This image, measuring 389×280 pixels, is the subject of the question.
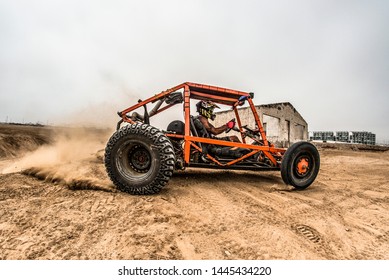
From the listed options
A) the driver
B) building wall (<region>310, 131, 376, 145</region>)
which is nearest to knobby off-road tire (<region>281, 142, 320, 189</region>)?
the driver

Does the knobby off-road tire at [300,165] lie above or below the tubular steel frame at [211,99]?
below

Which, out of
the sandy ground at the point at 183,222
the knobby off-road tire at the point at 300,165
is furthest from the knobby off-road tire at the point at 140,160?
the knobby off-road tire at the point at 300,165

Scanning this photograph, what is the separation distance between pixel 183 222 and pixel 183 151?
59.8 inches

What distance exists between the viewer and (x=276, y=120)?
1772 cm

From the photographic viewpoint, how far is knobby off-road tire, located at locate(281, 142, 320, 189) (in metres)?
3.71

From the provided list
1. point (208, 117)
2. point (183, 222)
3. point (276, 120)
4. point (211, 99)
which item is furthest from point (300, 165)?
point (276, 120)

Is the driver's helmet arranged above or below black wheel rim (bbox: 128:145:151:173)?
above

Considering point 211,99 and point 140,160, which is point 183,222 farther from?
point 211,99

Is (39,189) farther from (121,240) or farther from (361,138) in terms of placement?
(361,138)

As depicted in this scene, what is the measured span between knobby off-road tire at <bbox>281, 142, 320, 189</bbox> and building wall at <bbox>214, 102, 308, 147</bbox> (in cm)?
1265

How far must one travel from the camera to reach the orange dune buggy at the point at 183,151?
287cm

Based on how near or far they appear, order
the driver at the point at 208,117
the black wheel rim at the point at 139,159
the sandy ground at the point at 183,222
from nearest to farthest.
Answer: the sandy ground at the point at 183,222 < the black wheel rim at the point at 139,159 < the driver at the point at 208,117

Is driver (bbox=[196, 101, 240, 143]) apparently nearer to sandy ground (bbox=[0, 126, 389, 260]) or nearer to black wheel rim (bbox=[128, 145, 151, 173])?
sandy ground (bbox=[0, 126, 389, 260])

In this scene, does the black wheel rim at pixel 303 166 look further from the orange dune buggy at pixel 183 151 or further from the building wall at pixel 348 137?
the building wall at pixel 348 137
